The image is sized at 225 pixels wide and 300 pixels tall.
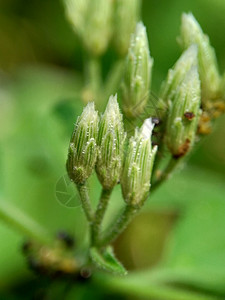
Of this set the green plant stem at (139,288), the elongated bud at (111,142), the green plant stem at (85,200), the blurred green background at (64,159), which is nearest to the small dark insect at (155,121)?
the elongated bud at (111,142)

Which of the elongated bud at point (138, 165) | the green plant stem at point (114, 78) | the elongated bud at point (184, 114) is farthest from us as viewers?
the green plant stem at point (114, 78)

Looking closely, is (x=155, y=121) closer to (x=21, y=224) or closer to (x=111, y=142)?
(x=111, y=142)

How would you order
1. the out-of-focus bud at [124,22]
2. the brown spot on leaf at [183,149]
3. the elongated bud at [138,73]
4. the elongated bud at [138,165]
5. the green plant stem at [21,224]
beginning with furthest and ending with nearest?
the out-of-focus bud at [124,22]
the green plant stem at [21,224]
the elongated bud at [138,73]
the brown spot on leaf at [183,149]
the elongated bud at [138,165]

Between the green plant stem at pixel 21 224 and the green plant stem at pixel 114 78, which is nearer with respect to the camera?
the green plant stem at pixel 21 224

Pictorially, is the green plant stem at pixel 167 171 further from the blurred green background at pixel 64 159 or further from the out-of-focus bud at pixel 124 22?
the out-of-focus bud at pixel 124 22

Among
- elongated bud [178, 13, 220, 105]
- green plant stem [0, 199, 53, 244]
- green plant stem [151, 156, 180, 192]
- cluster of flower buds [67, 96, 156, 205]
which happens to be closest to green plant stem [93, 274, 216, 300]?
green plant stem [0, 199, 53, 244]
